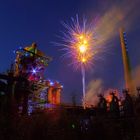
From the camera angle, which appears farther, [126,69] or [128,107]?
[126,69]

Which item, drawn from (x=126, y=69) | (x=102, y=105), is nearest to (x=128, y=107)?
(x=102, y=105)

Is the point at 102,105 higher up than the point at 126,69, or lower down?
lower down

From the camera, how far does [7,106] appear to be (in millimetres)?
15680

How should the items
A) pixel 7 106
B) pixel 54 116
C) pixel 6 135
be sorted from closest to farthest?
pixel 6 135, pixel 54 116, pixel 7 106

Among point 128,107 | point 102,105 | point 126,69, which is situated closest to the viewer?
point 128,107

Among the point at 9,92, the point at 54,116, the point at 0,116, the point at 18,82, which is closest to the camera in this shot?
the point at 0,116

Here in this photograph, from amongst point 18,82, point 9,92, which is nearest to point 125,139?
point 9,92

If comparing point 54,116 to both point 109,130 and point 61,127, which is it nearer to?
point 61,127

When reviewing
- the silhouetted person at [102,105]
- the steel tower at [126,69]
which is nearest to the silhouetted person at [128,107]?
the silhouetted person at [102,105]

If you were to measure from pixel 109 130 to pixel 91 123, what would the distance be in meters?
1.13

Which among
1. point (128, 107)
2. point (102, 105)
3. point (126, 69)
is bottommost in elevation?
point (128, 107)

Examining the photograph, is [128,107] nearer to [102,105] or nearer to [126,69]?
[102,105]

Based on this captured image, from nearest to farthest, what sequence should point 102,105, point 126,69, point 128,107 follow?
point 128,107
point 102,105
point 126,69

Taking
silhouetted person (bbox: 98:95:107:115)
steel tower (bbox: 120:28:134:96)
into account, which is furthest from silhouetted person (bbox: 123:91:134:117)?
steel tower (bbox: 120:28:134:96)
